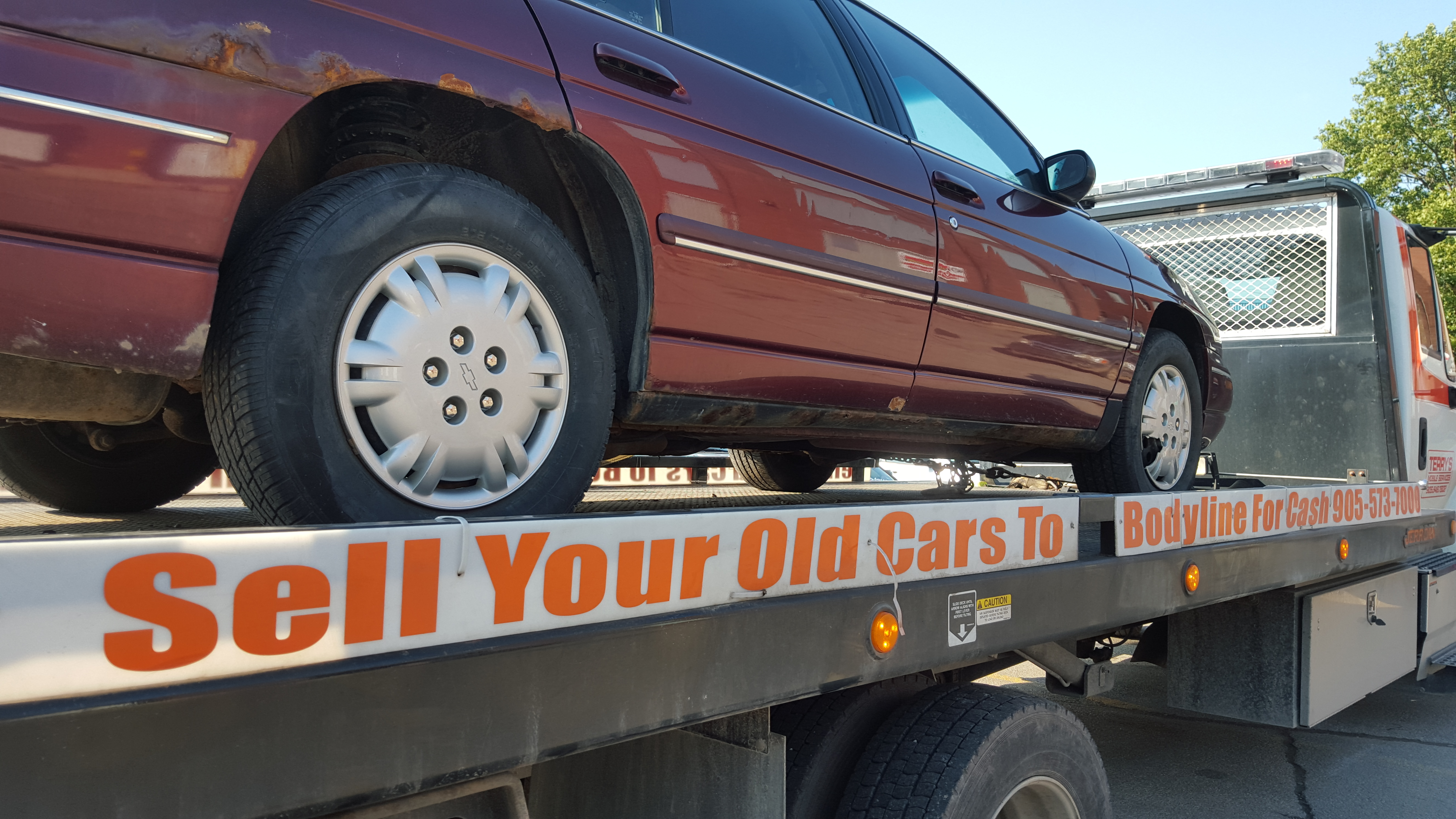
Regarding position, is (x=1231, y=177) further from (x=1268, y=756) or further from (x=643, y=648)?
(x=643, y=648)

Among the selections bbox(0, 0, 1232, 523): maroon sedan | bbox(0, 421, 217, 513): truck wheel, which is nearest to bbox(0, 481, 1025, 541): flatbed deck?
bbox(0, 421, 217, 513): truck wheel

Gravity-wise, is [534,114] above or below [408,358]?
above

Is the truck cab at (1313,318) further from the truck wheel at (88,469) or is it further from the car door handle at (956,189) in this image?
the truck wheel at (88,469)

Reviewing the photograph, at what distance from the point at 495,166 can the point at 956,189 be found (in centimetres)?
130

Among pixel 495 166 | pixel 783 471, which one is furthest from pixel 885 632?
pixel 783 471

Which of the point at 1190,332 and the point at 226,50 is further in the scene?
the point at 1190,332

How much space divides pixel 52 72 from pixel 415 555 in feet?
2.47

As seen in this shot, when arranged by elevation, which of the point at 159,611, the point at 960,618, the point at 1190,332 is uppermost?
the point at 1190,332

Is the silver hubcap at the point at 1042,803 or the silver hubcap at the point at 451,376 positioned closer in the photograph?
the silver hubcap at the point at 451,376

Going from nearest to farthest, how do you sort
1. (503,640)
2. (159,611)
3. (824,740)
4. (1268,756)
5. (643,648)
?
(159,611) < (503,640) < (643,648) < (824,740) < (1268,756)

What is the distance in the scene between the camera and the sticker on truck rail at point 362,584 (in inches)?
35.9

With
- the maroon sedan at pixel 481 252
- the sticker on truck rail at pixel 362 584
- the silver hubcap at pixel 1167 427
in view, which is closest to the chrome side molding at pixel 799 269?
the maroon sedan at pixel 481 252

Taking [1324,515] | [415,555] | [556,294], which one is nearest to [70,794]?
[415,555]

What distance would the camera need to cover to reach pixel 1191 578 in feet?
8.70
